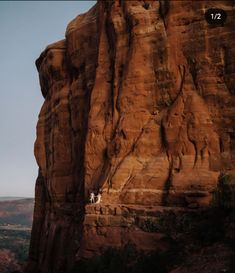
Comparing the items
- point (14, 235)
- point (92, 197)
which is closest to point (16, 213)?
Answer: point (14, 235)

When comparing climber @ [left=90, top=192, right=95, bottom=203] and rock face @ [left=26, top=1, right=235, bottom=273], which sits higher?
rock face @ [left=26, top=1, right=235, bottom=273]

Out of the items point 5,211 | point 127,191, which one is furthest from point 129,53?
point 5,211

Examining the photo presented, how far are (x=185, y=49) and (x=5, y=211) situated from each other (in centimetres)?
17342

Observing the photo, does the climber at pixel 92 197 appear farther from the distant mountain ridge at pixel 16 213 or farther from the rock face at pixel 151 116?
the distant mountain ridge at pixel 16 213

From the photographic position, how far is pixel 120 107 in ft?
93.2

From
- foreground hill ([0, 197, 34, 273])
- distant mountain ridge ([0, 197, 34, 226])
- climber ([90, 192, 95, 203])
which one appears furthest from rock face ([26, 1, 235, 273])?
distant mountain ridge ([0, 197, 34, 226])

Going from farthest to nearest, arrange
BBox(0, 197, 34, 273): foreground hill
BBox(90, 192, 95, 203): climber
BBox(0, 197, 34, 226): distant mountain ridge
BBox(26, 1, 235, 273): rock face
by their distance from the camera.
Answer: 1. BBox(0, 197, 34, 226): distant mountain ridge
2. BBox(0, 197, 34, 273): foreground hill
3. BBox(90, 192, 95, 203): climber
4. BBox(26, 1, 235, 273): rock face

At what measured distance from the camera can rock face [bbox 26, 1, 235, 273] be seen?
24828 mm

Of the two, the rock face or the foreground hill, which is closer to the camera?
the rock face

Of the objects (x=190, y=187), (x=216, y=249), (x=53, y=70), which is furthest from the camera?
(x=53, y=70)

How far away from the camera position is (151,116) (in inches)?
1091

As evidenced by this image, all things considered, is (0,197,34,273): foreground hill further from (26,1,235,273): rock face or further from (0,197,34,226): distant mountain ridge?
(26,1,235,273): rock face

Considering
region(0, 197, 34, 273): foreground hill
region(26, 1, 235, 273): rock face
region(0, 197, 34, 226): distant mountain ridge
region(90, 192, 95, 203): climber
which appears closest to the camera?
region(26, 1, 235, 273): rock face

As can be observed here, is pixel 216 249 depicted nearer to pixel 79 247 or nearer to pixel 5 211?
pixel 79 247
